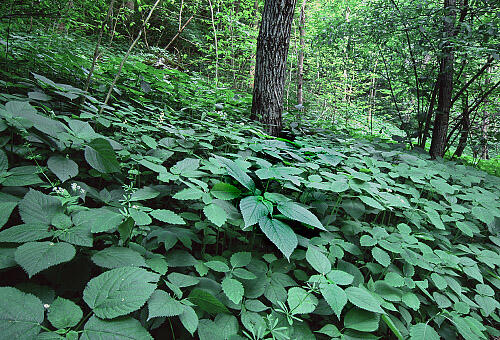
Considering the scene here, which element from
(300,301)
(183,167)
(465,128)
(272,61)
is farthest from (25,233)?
(465,128)

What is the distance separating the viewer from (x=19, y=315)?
56 centimetres

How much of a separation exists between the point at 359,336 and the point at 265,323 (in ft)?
1.37

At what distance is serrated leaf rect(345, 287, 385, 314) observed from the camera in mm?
932

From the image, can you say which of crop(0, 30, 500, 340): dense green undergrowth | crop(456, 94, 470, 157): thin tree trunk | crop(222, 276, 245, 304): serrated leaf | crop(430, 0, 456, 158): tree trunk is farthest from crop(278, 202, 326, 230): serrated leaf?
crop(456, 94, 470, 157): thin tree trunk

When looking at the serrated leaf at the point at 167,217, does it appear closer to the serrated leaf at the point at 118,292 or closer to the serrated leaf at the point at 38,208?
the serrated leaf at the point at 118,292

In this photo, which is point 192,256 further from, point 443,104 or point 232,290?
point 443,104

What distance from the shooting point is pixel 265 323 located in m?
0.91

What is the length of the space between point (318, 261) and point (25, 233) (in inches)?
43.4

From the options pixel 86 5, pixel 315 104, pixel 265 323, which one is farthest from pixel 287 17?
pixel 315 104

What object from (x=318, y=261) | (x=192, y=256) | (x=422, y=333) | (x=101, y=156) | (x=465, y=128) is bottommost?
(x=422, y=333)

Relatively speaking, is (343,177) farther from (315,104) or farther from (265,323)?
(315,104)

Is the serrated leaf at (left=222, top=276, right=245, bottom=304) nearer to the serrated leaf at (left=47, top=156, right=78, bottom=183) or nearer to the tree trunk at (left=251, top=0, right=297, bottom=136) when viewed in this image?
the serrated leaf at (left=47, top=156, right=78, bottom=183)

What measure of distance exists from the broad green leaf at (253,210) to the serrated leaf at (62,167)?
0.80m

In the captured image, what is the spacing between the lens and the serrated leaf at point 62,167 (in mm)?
1055
